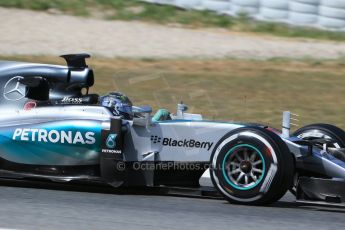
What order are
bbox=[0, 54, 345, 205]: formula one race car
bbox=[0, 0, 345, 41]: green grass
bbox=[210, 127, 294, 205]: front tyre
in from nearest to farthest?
bbox=[210, 127, 294, 205]: front tyre → bbox=[0, 54, 345, 205]: formula one race car → bbox=[0, 0, 345, 41]: green grass

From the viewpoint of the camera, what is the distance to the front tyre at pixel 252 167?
6.19 meters

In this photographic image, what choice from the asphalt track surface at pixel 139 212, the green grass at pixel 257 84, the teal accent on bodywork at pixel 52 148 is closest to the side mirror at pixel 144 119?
the teal accent on bodywork at pixel 52 148

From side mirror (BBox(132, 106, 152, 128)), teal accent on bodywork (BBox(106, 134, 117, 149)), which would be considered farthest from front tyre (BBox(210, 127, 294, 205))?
teal accent on bodywork (BBox(106, 134, 117, 149))

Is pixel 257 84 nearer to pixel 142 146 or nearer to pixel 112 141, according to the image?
pixel 142 146

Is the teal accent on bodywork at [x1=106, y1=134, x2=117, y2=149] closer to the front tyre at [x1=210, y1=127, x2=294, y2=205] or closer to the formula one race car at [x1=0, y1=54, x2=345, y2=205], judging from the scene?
the formula one race car at [x1=0, y1=54, x2=345, y2=205]

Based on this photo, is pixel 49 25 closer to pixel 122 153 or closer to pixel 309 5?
pixel 309 5

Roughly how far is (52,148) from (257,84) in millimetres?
7216

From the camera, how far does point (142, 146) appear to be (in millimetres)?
6938

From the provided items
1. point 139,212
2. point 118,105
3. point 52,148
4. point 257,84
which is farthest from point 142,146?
point 257,84

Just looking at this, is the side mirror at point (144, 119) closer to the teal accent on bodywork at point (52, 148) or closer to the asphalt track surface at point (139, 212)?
the teal accent on bodywork at point (52, 148)

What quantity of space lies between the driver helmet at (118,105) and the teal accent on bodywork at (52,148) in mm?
318

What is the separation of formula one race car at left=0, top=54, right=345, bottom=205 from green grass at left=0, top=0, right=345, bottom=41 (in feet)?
32.7

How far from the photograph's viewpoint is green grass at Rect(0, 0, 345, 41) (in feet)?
56.7

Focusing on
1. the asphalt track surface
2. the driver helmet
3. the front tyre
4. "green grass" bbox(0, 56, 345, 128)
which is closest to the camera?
the asphalt track surface
